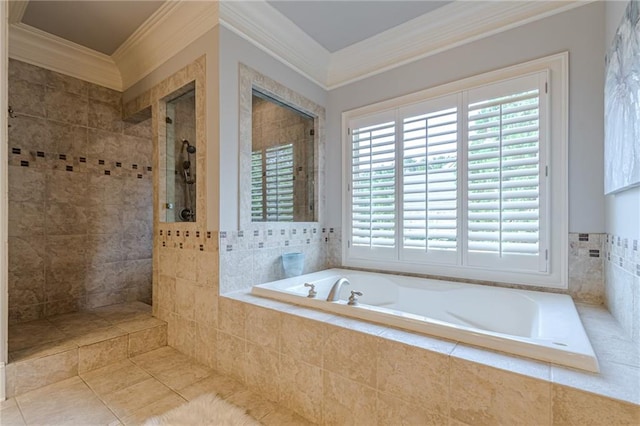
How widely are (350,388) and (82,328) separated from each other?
214 centimetres

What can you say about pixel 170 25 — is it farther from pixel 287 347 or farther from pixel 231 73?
pixel 287 347

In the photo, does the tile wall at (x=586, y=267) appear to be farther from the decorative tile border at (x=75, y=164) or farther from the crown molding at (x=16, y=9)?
the crown molding at (x=16, y=9)

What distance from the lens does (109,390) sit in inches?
66.7

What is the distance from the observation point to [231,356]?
5.97ft

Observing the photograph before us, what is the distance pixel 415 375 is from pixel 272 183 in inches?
71.3

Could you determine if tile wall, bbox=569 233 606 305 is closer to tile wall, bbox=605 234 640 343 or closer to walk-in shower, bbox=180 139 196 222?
tile wall, bbox=605 234 640 343

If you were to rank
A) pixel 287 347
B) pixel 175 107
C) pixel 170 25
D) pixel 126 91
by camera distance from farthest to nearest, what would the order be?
pixel 126 91
pixel 175 107
pixel 170 25
pixel 287 347

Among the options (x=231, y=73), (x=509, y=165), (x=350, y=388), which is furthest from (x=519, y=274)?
(x=231, y=73)

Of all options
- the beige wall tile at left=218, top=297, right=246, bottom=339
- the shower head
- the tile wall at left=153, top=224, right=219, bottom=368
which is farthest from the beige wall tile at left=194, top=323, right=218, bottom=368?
the shower head

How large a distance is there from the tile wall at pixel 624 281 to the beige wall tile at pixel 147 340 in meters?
2.78

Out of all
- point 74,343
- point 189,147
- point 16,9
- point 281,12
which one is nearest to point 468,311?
point 189,147

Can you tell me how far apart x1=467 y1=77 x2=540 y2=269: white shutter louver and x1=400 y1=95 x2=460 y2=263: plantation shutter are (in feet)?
0.39

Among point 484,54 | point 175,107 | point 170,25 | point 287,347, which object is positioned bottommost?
point 287,347

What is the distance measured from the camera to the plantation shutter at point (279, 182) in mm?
2436
